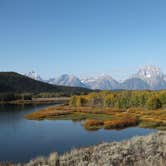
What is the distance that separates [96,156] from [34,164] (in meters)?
4.17

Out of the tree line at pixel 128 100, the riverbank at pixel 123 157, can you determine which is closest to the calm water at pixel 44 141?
the riverbank at pixel 123 157

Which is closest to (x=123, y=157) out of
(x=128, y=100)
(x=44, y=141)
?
(x=44, y=141)

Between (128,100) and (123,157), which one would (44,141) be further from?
(128,100)

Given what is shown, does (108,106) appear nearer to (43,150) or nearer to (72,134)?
(72,134)

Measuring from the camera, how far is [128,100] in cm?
13088

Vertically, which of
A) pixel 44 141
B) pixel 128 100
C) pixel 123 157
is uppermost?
pixel 128 100

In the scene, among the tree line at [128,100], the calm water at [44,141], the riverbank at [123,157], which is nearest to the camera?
the riverbank at [123,157]

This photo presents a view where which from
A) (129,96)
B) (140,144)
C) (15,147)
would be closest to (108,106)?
(129,96)

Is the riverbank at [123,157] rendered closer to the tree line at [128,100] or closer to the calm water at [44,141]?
the calm water at [44,141]

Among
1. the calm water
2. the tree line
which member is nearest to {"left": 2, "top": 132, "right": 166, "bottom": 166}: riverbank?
the calm water

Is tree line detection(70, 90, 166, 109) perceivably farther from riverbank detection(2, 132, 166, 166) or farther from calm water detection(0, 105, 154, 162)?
riverbank detection(2, 132, 166, 166)

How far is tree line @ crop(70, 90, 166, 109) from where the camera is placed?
117 meters

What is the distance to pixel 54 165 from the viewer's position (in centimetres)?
2003

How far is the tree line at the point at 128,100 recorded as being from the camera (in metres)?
117
